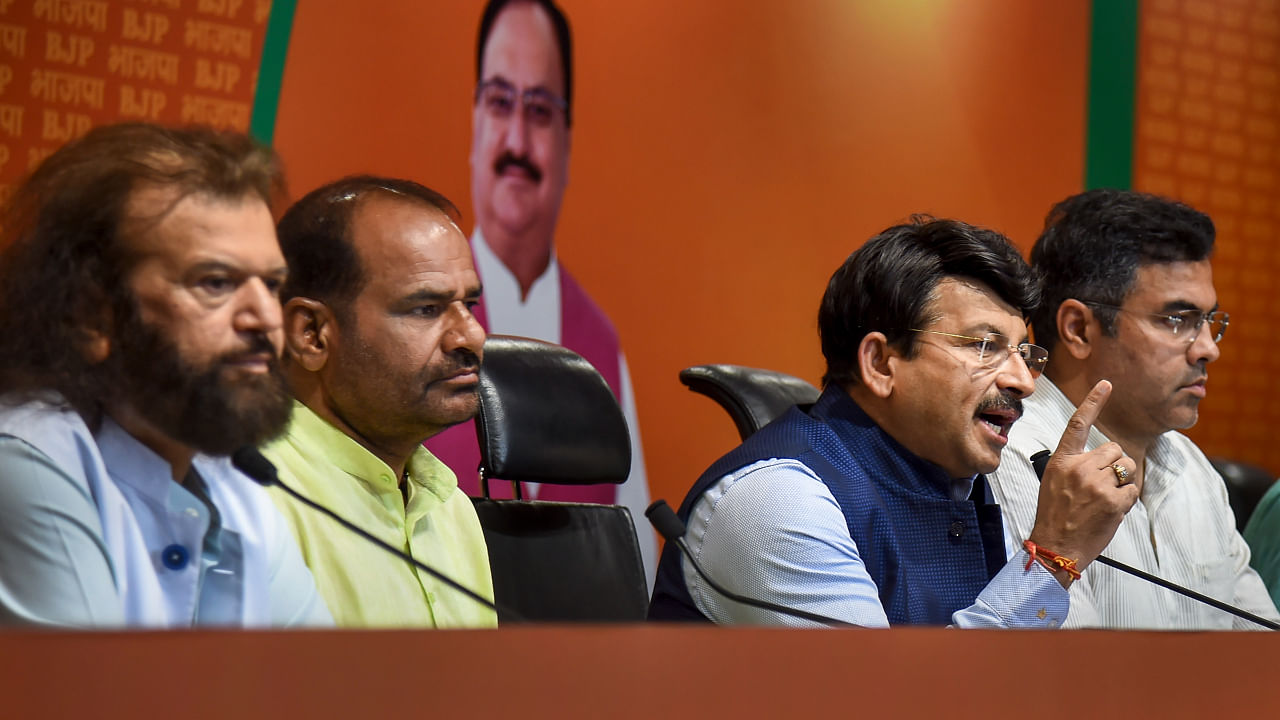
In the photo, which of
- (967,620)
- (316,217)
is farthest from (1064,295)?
(316,217)

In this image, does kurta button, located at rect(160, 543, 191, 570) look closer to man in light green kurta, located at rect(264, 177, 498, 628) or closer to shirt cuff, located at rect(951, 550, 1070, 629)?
man in light green kurta, located at rect(264, 177, 498, 628)

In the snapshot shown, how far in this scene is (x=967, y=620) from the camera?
4.66ft

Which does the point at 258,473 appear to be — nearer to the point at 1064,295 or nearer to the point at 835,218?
the point at 1064,295

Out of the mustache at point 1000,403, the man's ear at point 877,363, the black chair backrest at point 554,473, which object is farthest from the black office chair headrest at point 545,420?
the mustache at point 1000,403

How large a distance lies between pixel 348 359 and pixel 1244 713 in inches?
32.1

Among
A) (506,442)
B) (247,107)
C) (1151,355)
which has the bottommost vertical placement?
(506,442)

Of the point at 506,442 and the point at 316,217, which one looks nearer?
the point at 316,217

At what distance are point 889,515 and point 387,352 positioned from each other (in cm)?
68

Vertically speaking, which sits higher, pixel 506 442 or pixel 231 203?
pixel 231 203

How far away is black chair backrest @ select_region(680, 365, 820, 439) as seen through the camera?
82.5 inches

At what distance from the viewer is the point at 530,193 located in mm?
2855

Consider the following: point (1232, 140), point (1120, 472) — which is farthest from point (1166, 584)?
point (1232, 140)

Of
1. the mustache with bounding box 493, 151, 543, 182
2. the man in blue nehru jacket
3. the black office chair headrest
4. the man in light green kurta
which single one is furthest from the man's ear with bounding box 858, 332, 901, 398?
the mustache with bounding box 493, 151, 543, 182

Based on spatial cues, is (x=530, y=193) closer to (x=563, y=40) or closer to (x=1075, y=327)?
(x=563, y=40)
